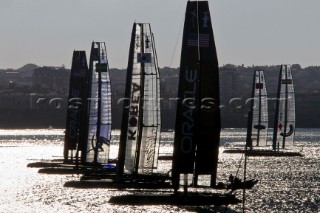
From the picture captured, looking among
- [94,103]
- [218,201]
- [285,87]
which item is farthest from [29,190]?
[285,87]

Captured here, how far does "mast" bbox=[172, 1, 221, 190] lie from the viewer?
36469 mm

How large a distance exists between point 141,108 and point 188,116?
8.44m

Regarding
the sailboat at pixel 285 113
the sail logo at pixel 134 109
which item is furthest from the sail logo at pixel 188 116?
the sailboat at pixel 285 113

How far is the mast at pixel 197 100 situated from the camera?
36.5 metres

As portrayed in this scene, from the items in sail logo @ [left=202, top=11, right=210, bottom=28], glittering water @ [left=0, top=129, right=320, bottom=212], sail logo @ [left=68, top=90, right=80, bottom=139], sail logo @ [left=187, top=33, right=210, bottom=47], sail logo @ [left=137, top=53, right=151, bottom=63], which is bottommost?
glittering water @ [left=0, top=129, right=320, bottom=212]

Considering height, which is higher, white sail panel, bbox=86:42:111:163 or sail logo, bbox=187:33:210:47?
sail logo, bbox=187:33:210:47

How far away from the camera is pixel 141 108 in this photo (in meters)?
44.9

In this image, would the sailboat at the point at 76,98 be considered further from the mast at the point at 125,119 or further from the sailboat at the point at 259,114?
the sailboat at the point at 259,114

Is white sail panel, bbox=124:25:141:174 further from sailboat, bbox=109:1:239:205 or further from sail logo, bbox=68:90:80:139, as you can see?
sail logo, bbox=68:90:80:139

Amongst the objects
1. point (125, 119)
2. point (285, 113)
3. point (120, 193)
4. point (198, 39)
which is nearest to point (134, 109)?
point (125, 119)

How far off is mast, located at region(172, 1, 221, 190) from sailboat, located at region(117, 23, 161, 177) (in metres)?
7.24

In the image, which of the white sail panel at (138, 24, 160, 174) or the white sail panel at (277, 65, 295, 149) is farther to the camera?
the white sail panel at (277, 65, 295, 149)

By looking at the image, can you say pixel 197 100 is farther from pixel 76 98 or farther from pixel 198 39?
pixel 76 98

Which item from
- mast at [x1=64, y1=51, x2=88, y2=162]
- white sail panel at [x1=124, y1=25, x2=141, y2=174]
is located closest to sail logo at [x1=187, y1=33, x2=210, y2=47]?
white sail panel at [x1=124, y1=25, x2=141, y2=174]
